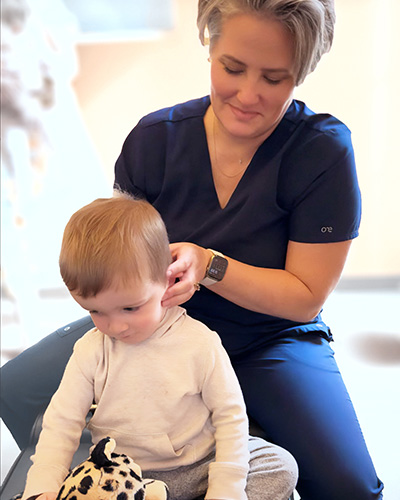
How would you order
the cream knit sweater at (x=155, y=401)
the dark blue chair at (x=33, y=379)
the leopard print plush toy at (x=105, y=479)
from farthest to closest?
the dark blue chair at (x=33, y=379)
the cream knit sweater at (x=155, y=401)
the leopard print plush toy at (x=105, y=479)

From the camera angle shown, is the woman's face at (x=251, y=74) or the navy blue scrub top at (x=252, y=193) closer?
the woman's face at (x=251, y=74)

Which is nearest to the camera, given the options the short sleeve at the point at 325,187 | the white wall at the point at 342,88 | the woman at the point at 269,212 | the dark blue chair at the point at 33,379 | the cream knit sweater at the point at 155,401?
the cream knit sweater at the point at 155,401

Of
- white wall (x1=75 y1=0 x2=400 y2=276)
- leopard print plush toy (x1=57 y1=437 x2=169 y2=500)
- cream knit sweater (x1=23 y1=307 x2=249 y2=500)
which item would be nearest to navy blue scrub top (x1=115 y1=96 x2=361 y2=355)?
cream knit sweater (x1=23 y1=307 x2=249 y2=500)

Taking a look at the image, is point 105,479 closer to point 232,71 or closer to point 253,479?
point 253,479

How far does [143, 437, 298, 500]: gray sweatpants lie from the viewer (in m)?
1.09

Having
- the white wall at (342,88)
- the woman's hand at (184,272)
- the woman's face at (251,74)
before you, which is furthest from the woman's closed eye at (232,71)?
the white wall at (342,88)

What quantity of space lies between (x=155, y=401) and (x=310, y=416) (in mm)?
359

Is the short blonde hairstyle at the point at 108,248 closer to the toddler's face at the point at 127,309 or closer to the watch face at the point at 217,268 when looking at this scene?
the toddler's face at the point at 127,309

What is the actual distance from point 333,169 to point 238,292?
320mm

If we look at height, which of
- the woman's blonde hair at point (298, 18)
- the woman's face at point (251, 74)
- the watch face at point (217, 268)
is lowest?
the watch face at point (217, 268)

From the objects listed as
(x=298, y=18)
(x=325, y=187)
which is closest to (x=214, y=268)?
(x=325, y=187)

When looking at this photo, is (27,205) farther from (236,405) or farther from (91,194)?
(236,405)

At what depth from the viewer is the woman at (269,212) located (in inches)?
47.5

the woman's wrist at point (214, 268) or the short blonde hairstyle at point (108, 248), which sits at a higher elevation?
the short blonde hairstyle at point (108, 248)
